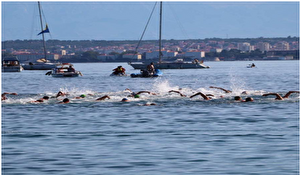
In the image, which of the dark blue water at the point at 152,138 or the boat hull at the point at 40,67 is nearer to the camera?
the dark blue water at the point at 152,138

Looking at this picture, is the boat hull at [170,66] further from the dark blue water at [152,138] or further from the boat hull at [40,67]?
the dark blue water at [152,138]

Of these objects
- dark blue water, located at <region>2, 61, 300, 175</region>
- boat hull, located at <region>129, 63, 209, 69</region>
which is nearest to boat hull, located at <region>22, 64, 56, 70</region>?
boat hull, located at <region>129, 63, 209, 69</region>

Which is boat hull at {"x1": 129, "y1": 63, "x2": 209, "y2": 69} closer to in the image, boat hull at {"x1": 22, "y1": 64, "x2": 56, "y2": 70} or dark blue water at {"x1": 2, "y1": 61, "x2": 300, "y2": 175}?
boat hull at {"x1": 22, "y1": 64, "x2": 56, "y2": 70}

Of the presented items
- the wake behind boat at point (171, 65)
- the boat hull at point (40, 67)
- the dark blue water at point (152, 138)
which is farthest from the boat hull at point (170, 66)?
Result: the dark blue water at point (152, 138)

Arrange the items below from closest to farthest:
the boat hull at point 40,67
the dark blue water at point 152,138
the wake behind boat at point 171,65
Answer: the dark blue water at point 152,138 → the wake behind boat at point 171,65 → the boat hull at point 40,67

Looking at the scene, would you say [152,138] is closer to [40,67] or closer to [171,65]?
[171,65]

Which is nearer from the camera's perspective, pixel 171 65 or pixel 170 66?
pixel 170 66

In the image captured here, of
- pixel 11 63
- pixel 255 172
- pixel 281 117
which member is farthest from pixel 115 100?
pixel 11 63

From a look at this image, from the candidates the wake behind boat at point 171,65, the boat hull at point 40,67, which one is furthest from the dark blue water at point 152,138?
the boat hull at point 40,67

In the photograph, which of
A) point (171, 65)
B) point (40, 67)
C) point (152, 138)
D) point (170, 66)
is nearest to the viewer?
point (152, 138)

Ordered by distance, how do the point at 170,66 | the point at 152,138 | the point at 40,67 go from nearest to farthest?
the point at 152,138 < the point at 170,66 < the point at 40,67

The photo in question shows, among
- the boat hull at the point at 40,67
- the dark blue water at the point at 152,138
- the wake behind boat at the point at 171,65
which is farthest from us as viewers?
the boat hull at the point at 40,67

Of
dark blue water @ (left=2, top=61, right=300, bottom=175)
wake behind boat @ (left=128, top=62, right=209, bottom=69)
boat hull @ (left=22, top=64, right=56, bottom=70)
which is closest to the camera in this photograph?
dark blue water @ (left=2, top=61, right=300, bottom=175)

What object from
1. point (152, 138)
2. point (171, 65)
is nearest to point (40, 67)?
point (171, 65)
